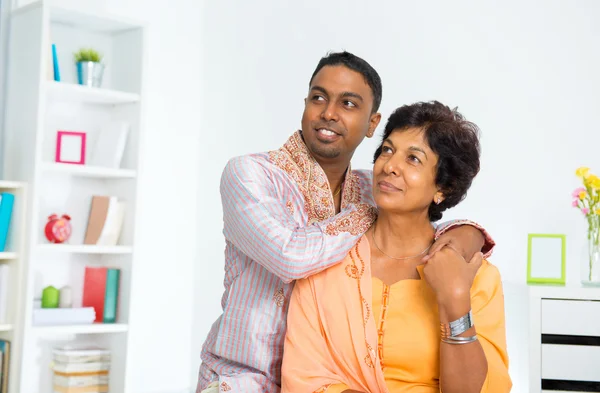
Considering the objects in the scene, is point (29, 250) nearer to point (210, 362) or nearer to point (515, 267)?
point (210, 362)

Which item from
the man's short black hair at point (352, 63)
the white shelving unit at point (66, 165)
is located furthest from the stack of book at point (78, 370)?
the man's short black hair at point (352, 63)

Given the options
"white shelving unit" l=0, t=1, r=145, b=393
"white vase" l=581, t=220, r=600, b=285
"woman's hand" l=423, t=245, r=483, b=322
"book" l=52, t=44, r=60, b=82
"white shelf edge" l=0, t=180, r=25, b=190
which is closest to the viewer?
"woman's hand" l=423, t=245, r=483, b=322

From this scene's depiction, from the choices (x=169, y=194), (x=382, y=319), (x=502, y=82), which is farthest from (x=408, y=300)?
(x=169, y=194)

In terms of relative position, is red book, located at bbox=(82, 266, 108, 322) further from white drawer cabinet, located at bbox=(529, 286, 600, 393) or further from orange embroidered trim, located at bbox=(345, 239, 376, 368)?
orange embroidered trim, located at bbox=(345, 239, 376, 368)

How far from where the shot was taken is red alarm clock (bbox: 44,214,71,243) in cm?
403

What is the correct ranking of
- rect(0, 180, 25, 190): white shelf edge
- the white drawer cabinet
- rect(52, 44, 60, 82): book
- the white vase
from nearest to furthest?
the white drawer cabinet
the white vase
rect(0, 180, 25, 190): white shelf edge
rect(52, 44, 60, 82): book

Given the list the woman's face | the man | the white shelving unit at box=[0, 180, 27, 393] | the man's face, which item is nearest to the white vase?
the man

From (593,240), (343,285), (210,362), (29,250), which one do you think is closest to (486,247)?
(343,285)

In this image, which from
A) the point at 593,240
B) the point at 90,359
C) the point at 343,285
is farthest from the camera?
the point at 90,359

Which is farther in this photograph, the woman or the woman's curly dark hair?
the woman's curly dark hair

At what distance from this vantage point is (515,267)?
12.6ft

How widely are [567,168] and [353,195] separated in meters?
1.93

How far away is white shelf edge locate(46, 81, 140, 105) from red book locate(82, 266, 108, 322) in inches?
34.8

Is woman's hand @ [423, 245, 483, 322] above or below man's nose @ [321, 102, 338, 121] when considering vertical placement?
below
